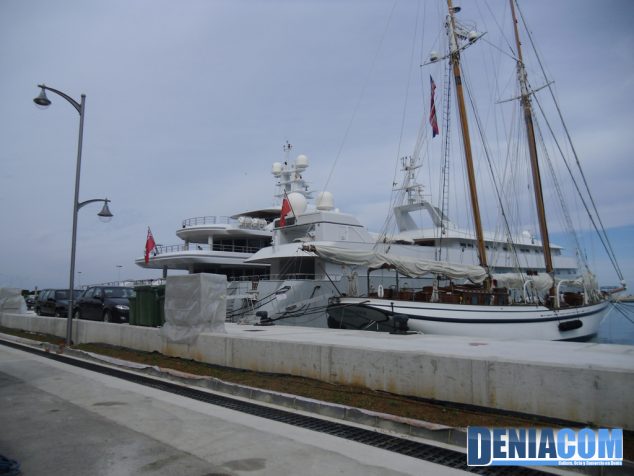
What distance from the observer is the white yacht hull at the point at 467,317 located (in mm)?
17203

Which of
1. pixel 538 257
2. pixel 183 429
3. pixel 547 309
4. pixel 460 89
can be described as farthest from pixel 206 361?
pixel 538 257

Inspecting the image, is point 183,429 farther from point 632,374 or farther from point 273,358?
point 632,374

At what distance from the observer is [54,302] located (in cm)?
2114

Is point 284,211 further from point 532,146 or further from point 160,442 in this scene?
point 160,442

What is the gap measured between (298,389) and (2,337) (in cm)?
1503

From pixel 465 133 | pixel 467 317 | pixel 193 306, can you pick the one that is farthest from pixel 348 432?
pixel 465 133

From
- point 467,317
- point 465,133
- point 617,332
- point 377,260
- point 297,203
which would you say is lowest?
point 617,332

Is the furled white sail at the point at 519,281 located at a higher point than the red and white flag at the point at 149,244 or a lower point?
lower

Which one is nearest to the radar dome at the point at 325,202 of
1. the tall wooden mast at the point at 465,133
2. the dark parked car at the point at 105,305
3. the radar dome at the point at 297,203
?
the radar dome at the point at 297,203

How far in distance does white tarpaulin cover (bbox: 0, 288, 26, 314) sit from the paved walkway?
1970 centimetres

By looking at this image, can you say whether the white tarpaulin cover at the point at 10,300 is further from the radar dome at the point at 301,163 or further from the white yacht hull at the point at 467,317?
the radar dome at the point at 301,163

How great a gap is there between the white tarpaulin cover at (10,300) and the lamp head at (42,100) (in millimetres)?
16069

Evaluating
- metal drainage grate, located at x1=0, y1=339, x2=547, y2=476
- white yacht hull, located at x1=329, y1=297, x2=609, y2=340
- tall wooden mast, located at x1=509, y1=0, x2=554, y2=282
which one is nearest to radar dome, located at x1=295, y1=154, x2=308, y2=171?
tall wooden mast, located at x1=509, y1=0, x2=554, y2=282

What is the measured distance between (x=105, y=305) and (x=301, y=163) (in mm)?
23923
